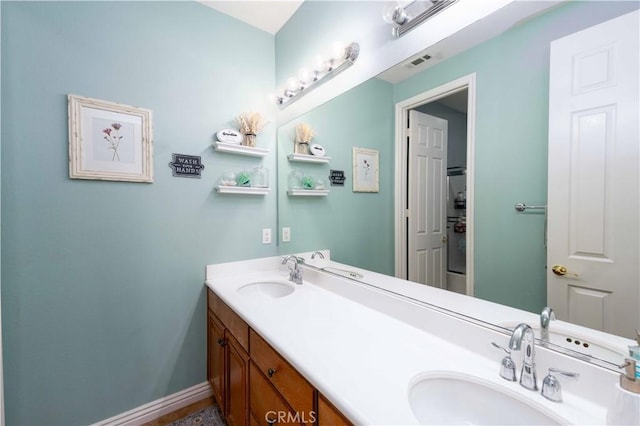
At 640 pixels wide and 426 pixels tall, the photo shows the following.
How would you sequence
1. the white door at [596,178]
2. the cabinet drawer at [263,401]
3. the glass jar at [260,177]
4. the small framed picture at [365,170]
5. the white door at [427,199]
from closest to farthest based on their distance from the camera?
the white door at [596,178], the cabinet drawer at [263,401], the white door at [427,199], the small framed picture at [365,170], the glass jar at [260,177]

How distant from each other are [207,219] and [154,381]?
1065mm

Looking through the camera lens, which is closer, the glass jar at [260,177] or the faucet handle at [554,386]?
the faucet handle at [554,386]

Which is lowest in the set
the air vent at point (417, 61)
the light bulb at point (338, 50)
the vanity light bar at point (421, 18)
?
the air vent at point (417, 61)

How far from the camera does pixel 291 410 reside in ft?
2.86

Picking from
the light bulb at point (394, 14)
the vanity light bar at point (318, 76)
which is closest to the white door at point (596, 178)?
the light bulb at point (394, 14)

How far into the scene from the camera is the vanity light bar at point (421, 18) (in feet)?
3.32

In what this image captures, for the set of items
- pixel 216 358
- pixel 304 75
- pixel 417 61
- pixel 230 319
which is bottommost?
pixel 216 358

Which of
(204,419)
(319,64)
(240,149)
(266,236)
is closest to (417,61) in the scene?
(319,64)

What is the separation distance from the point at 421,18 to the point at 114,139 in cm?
168

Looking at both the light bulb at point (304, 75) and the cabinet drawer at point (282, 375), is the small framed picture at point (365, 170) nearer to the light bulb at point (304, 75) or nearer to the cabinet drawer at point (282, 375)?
the light bulb at point (304, 75)

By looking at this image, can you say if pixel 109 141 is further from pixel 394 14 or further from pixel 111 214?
pixel 394 14

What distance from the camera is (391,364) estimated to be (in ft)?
2.71

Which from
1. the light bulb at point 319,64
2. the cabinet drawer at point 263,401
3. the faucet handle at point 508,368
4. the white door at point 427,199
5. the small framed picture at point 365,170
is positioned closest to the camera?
the faucet handle at point 508,368

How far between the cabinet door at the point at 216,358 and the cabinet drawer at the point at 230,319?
2.6 inches
